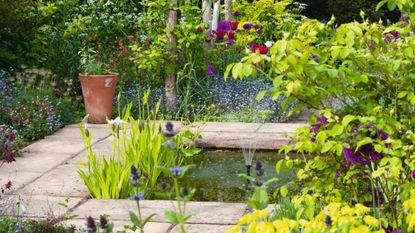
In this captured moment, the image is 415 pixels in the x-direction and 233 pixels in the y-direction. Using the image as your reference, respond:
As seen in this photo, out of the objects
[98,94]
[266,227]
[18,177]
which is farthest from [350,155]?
[98,94]

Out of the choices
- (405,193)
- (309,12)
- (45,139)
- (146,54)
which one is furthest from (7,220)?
(309,12)

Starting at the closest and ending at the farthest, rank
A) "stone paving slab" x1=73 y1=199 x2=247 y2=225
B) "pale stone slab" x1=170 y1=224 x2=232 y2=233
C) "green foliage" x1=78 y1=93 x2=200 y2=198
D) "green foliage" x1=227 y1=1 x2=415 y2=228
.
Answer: "green foliage" x1=227 y1=1 x2=415 y2=228, "pale stone slab" x1=170 y1=224 x2=232 y2=233, "stone paving slab" x1=73 y1=199 x2=247 y2=225, "green foliage" x1=78 y1=93 x2=200 y2=198

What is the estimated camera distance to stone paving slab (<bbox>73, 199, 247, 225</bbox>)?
15.7 ft

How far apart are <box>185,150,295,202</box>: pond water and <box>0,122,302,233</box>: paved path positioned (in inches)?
9.0

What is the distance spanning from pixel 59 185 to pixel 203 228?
151 cm

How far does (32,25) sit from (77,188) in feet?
16.2

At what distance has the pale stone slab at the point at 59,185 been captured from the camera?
5516 mm

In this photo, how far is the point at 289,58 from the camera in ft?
12.0

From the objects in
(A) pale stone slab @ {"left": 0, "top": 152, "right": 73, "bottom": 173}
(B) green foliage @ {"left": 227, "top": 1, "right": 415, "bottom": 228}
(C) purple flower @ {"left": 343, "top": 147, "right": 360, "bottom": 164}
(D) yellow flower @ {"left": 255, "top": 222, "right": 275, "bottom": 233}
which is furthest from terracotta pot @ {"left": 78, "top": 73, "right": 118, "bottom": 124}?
(D) yellow flower @ {"left": 255, "top": 222, "right": 275, "bottom": 233}

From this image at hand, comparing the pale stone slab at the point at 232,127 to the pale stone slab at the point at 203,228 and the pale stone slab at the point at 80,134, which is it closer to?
the pale stone slab at the point at 80,134

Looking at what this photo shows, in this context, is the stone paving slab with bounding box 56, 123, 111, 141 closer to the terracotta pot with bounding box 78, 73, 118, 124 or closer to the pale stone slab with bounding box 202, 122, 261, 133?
the terracotta pot with bounding box 78, 73, 118, 124

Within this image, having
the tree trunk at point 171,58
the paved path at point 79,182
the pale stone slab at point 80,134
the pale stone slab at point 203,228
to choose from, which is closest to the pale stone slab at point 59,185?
the paved path at point 79,182

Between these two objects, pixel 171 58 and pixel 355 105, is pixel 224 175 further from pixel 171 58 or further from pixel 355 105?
pixel 171 58

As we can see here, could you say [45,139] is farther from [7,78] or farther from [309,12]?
[309,12]
